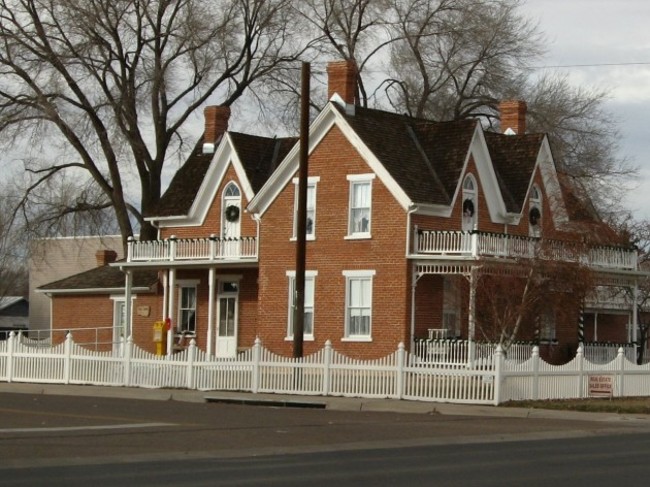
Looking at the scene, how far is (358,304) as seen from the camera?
132 ft

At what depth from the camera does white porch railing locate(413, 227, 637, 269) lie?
3800cm

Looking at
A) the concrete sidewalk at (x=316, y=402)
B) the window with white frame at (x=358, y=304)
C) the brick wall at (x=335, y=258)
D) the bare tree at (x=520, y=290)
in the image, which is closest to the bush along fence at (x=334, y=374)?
the concrete sidewalk at (x=316, y=402)

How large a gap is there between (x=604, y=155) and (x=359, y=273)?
19192 millimetres

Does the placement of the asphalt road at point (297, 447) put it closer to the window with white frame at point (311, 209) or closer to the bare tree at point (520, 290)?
the bare tree at point (520, 290)

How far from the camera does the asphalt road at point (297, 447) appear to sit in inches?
611

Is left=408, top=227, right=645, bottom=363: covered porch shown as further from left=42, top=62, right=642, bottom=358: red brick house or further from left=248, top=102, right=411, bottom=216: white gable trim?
left=248, top=102, right=411, bottom=216: white gable trim

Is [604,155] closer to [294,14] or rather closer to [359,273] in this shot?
[294,14]

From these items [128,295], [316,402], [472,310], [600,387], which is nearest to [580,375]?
[600,387]

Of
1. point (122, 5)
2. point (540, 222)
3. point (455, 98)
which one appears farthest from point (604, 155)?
point (122, 5)

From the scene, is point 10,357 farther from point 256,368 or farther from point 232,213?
point 232,213

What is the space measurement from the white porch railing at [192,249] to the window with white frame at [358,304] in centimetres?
417

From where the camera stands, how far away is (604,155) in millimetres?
55562

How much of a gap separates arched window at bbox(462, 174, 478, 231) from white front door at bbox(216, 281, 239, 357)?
8945mm

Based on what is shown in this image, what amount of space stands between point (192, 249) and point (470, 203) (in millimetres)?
9759
